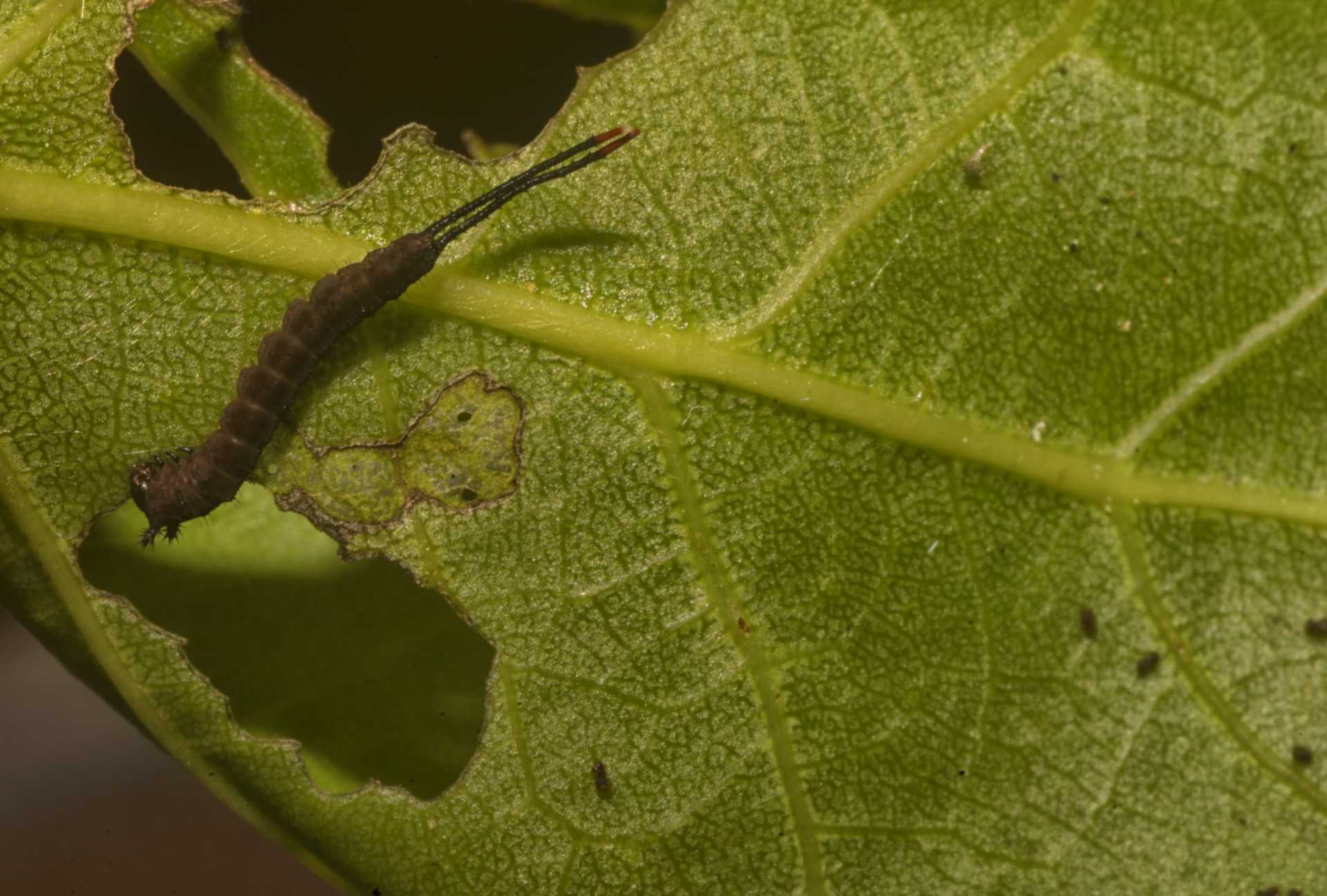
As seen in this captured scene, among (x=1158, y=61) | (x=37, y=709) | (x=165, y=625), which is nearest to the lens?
(x=1158, y=61)

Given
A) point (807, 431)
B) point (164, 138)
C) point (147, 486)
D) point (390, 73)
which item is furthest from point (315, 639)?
point (390, 73)

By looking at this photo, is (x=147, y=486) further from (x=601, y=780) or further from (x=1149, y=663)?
(x=1149, y=663)

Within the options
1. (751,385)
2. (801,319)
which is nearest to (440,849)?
(751,385)

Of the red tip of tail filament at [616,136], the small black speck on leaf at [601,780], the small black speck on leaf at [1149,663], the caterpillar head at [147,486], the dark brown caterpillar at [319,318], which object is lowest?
the small black speck on leaf at [1149,663]

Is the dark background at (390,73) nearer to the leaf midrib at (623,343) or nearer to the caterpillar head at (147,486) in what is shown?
the leaf midrib at (623,343)

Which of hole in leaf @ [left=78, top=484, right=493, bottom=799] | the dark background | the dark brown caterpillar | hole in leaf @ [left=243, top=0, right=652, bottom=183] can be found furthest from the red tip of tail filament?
hole in leaf @ [left=78, top=484, right=493, bottom=799]

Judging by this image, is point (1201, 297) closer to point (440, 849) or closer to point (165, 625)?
point (440, 849)

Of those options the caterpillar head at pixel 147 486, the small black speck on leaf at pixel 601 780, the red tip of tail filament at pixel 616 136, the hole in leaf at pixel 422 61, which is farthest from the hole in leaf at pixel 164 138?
the small black speck on leaf at pixel 601 780
